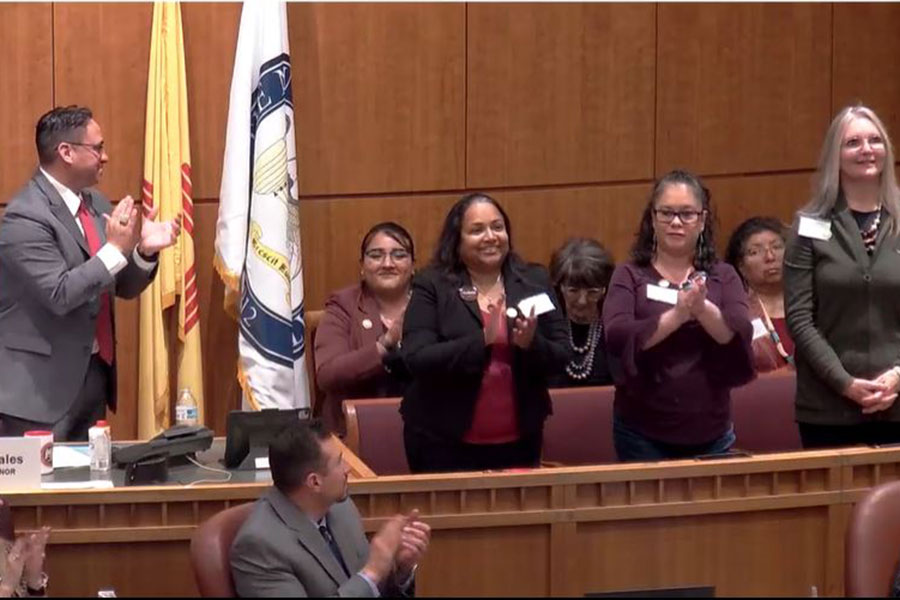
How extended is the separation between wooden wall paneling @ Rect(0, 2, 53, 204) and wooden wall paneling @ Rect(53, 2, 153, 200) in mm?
A: 49

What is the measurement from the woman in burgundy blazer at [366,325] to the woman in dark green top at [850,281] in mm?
1609

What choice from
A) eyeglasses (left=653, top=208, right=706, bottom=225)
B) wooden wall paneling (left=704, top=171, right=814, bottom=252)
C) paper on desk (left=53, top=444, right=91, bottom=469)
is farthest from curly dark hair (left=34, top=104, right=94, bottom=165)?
wooden wall paneling (left=704, top=171, right=814, bottom=252)

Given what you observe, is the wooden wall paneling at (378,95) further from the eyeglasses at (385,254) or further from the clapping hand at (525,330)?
the clapping hand at (525,330)

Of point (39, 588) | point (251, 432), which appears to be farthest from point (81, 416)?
point (39, 588)

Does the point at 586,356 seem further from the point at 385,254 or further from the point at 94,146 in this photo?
the point at 94,146

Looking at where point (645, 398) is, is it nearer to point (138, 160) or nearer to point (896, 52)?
point (138, 160)

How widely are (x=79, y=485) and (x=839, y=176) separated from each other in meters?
2.36

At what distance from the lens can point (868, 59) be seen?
7.88 metres

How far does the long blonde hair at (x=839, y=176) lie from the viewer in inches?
197

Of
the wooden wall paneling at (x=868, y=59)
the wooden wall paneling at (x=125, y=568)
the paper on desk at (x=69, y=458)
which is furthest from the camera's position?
the wooden wall paneling at (x=868, y=59)

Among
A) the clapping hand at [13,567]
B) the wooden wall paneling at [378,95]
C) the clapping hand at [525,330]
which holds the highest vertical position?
the wooden wall paneling at [378,95]

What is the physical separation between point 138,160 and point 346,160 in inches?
33.2

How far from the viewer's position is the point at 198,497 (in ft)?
15.0

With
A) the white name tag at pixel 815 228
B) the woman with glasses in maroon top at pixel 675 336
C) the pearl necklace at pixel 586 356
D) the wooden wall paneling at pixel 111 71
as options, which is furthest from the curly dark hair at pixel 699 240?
the wooden wall paneling at pixel 111 71
